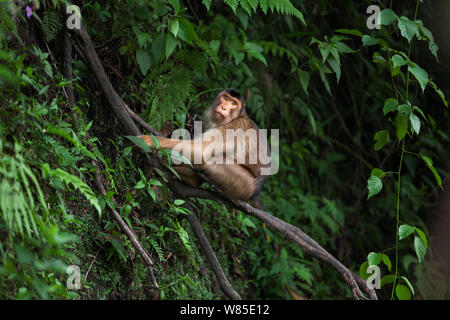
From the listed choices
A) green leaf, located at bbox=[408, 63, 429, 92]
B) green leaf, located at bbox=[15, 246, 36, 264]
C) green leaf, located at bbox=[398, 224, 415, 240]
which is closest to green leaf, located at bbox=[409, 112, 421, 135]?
green leaf, located at bbox=[408, 63, 429, 92]

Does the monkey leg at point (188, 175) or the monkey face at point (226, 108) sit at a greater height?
the monkey face at point (226, 108)

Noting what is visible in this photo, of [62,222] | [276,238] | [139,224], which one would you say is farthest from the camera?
[276,238]

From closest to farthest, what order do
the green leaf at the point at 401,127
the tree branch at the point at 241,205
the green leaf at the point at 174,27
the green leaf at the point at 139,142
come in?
the green leaf at the point at 139,142, the tree branch at the point at 241,205, the green leaf at the point at 174,27, the green leaf at the point at 401,127

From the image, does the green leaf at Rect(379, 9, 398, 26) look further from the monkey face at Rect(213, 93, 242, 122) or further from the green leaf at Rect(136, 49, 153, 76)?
the green leaf at Rect(136, 49, 153, 76)

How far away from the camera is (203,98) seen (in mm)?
5902

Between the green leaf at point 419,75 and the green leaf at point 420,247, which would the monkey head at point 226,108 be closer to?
the green leaf at point 419,75

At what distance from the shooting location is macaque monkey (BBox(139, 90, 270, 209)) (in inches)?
176

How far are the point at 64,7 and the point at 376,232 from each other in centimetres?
583

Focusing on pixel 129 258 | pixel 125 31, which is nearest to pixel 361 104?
pixel 125 31

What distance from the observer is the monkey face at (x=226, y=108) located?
4922 mm

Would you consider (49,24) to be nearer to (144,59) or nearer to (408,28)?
(144,59)

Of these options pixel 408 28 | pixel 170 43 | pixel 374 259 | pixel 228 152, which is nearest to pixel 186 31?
pixel 170 43

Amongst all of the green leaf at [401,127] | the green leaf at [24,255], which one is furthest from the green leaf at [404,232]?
the green leaf at [24,255]

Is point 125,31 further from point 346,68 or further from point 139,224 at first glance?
point 346,68
